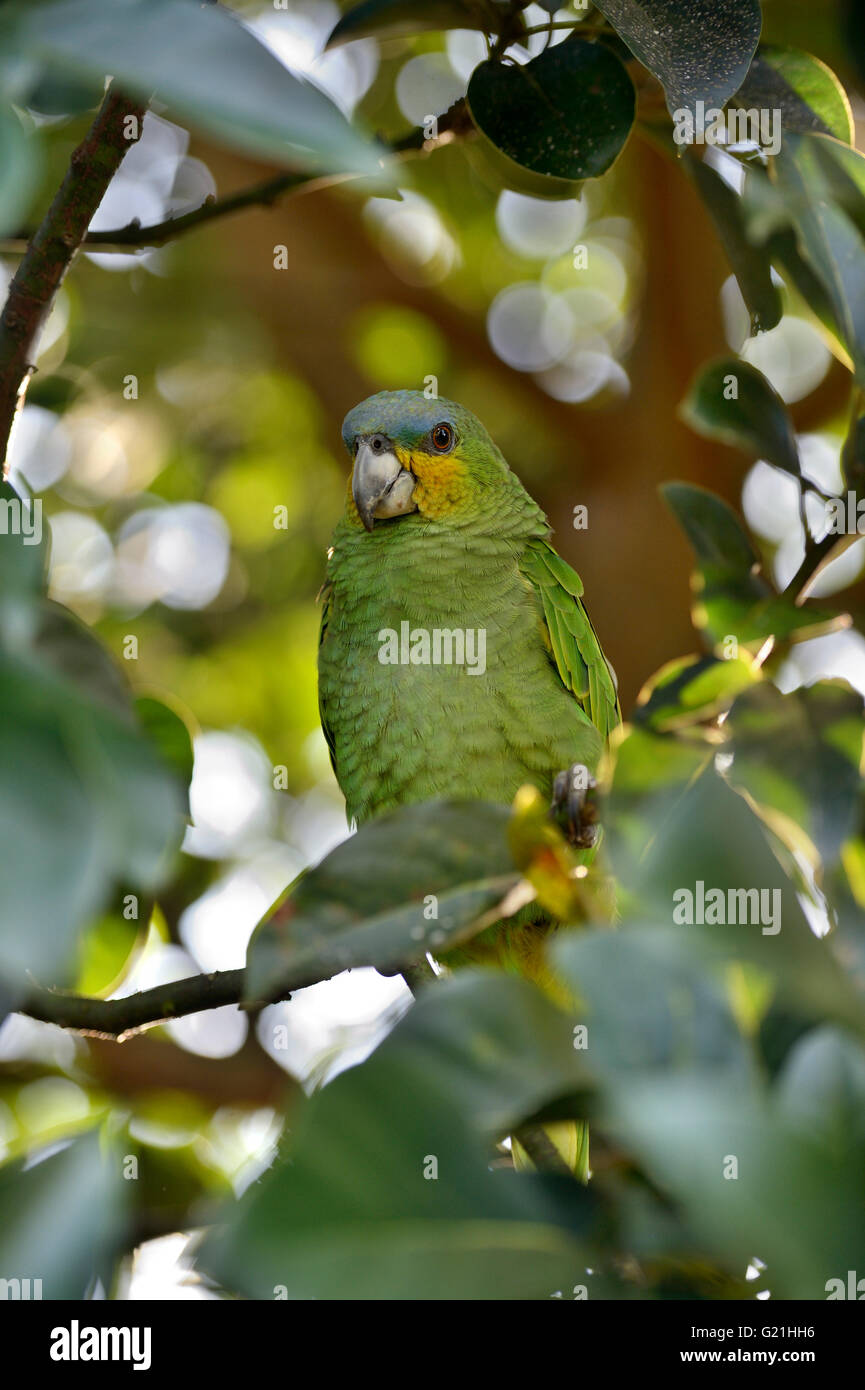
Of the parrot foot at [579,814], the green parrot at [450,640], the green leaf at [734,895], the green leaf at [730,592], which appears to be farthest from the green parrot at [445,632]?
the green leaf at [734,895]

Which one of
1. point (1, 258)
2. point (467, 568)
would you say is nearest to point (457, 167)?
point (1, 258)

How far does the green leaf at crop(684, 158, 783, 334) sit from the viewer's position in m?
1.06

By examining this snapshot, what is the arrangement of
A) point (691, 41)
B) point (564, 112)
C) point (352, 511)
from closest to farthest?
point (691, 41) < point (564, 112) < point (352, 511)

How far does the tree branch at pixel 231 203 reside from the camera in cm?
123

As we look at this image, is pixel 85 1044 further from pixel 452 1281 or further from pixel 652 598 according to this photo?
pixel 452 1281

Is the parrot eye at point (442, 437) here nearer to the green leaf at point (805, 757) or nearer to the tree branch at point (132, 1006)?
the tree branch at point (132, 1006)

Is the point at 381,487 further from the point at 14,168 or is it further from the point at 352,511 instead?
the point at 14,168

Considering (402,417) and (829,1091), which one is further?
(402,417)

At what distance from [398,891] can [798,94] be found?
76 centimetres

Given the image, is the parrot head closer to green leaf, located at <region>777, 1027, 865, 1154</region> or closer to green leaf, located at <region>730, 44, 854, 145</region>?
green leaf, located at <region>730, 44, 854, 145</region>

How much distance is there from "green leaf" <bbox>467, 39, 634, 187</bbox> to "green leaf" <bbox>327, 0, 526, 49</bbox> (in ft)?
0.30

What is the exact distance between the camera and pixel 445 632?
1.61 meters

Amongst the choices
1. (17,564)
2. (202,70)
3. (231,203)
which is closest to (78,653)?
(17,564)
